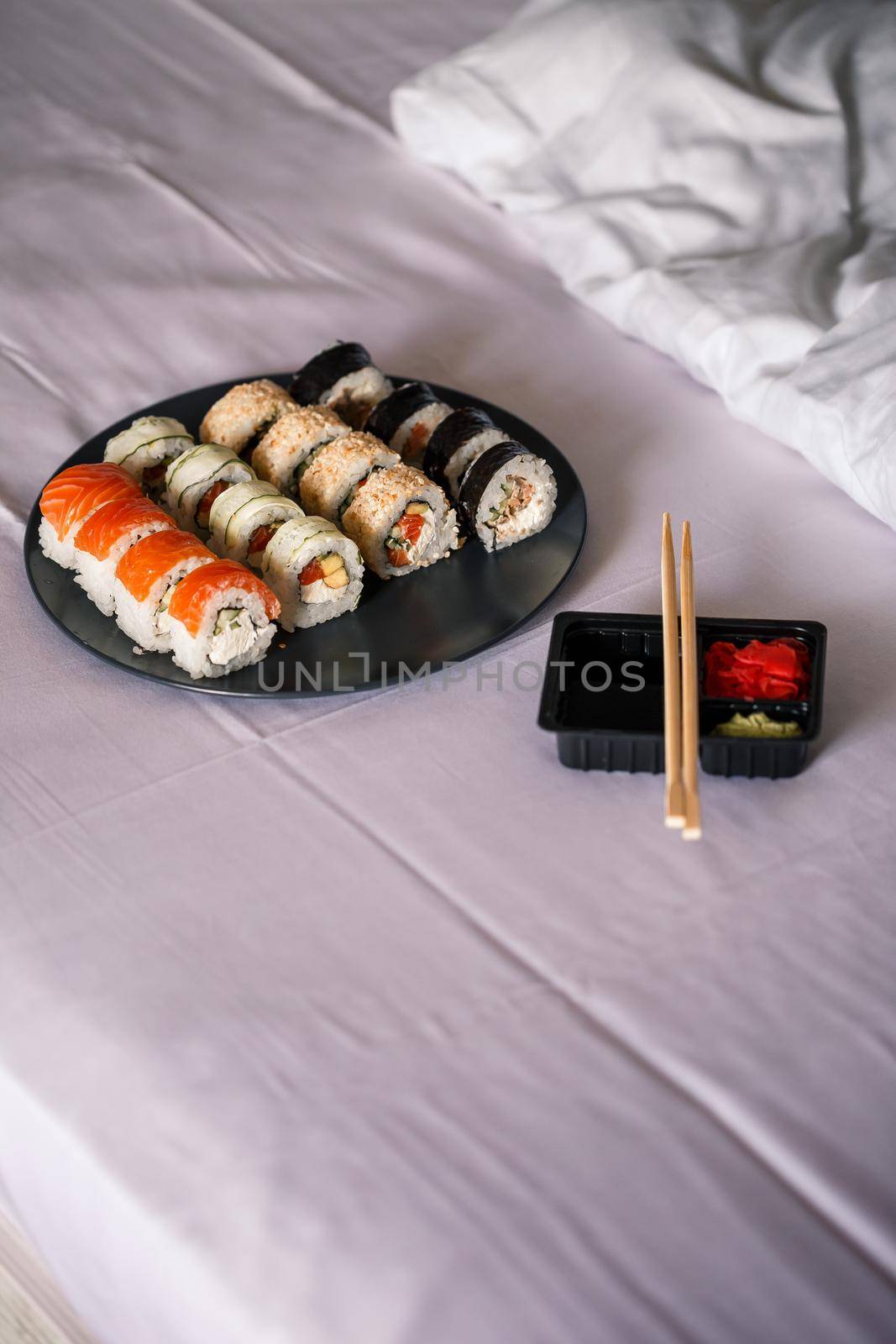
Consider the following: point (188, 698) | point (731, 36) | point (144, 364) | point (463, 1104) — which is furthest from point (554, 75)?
point (463, 1104)

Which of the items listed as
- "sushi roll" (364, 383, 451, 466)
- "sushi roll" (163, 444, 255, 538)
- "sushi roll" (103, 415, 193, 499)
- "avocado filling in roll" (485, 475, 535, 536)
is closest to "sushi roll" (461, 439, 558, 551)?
"avocado filling in roll" (485, 475, 535, 536)

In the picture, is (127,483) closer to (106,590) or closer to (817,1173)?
(106,590)

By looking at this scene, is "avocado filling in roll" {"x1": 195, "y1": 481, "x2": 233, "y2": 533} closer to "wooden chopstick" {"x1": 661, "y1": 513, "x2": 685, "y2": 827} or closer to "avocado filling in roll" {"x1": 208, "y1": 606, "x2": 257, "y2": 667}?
"avocado filling in roll" {"x1": 208, "y1": 606, "x2": 257, "y2": 667}

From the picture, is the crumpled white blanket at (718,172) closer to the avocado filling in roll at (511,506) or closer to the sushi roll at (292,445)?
the avocado filling in roll at (511,506)

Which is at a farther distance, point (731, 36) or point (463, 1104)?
point (731, 36)

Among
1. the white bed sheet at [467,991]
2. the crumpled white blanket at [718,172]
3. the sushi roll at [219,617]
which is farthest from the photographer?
the crumpled white blanket at [718,172]

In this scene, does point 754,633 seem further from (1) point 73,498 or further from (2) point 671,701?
(1) point 73,498

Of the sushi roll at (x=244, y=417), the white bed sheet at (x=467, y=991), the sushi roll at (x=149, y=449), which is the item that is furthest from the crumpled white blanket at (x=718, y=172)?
the sushi roll at (x=149, y=449)
